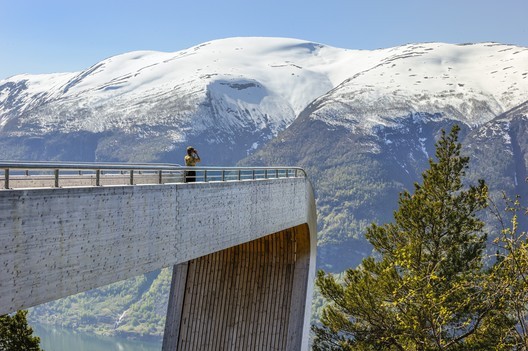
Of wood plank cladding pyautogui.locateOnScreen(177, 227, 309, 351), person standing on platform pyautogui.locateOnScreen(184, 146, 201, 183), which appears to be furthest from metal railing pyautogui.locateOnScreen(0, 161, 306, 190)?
wood plank cladding pyautogui.locateOnScreen(177, 227, 309, 351)

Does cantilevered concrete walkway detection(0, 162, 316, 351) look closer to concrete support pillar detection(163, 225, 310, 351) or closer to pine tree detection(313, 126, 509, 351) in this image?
concrete support pillar detection(163, 225, 310, 351)

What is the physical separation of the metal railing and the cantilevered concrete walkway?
0.03m

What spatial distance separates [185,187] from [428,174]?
51.3ft

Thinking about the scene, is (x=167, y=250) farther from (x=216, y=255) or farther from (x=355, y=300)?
(x=355, y=300)

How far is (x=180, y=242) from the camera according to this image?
38.5 ft

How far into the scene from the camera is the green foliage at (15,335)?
1767 centimetres

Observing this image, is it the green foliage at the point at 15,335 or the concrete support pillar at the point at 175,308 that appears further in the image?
the concrete support pillar at the point at 175,308

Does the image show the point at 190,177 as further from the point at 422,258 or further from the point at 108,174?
the point at 422,258

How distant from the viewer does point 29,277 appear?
8.06 m

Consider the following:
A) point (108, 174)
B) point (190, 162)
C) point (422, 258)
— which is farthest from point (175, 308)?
point (422, 258)

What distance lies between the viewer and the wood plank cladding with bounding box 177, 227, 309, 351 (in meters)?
19.7

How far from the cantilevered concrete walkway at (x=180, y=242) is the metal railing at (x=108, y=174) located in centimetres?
3

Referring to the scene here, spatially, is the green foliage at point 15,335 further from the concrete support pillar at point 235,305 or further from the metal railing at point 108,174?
the metal railing at point 108,174

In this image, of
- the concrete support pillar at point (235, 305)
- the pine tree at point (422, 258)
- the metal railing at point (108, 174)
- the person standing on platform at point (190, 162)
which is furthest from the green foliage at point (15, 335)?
the pine tree at point (422, 258)
